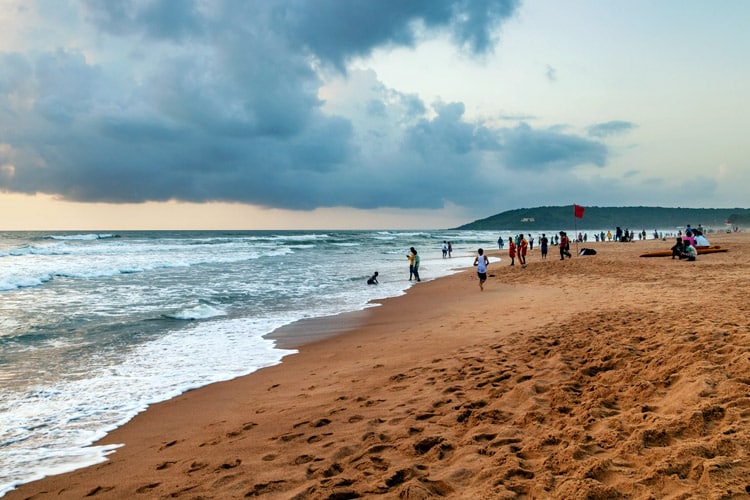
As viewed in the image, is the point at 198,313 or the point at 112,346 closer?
the point at 112,346

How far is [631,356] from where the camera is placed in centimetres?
542

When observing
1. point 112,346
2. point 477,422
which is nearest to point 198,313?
point 112,346

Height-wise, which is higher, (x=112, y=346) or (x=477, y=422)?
(x=477, y=422)

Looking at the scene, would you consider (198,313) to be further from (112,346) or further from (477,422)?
(477,422)

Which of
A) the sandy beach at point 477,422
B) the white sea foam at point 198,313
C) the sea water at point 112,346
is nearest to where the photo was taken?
the sandy beach at point 477,422

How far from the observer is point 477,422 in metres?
4.11

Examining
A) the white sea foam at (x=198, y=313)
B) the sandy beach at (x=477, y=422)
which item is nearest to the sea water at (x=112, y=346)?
the white sea foam at (x=198, y=313)

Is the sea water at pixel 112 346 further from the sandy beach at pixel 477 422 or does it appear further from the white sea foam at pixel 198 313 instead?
the sandy beach at pixel 477 422

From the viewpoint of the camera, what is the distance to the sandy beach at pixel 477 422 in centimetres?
297

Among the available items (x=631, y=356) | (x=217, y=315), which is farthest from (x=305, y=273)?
(x=631, y=356)

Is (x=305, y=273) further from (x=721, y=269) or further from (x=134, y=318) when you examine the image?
(x=721, y=269)

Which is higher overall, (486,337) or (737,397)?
(737,397)

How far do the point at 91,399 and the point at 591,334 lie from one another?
7.55 meters

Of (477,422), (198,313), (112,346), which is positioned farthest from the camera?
(198,313)
